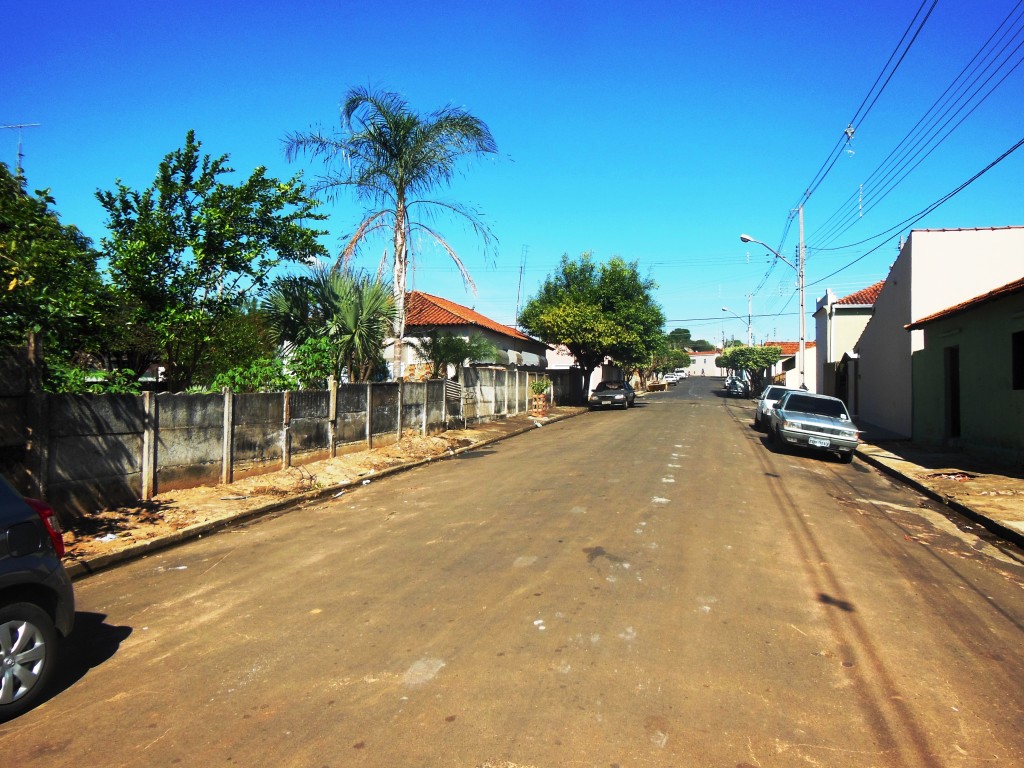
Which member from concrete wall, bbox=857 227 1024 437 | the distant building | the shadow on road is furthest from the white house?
the shadow on road

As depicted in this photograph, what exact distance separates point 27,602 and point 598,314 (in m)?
32.3

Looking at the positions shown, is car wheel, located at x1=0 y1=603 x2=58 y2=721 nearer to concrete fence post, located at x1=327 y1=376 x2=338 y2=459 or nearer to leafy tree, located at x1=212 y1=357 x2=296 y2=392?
leafy tree, located at x1=212 y1=357 x2=296 y2=392

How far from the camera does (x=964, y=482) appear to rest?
1239 centimetres

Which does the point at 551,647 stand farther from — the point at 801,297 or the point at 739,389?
the point at 739,389

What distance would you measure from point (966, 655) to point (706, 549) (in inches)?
108

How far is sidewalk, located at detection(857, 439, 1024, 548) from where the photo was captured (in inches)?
365

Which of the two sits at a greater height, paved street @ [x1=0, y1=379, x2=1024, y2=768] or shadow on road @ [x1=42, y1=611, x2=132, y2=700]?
paved street @ [x1=0, y1=379, x2=1024, y2=768]

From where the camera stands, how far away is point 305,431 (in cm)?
1288

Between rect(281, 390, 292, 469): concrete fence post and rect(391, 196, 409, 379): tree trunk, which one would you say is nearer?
rect(281, 390, 292, 469): concrete fence post

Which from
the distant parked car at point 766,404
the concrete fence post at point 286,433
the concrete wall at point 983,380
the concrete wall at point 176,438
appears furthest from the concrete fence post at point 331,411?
the distant parked car at point 766,404

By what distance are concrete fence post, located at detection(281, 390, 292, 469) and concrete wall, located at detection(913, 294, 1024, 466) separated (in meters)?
14.2

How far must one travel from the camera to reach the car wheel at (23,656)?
381cm

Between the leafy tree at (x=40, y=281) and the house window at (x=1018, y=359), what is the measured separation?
649 inches

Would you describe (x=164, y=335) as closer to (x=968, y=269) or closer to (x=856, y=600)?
(x=856, y=600)
